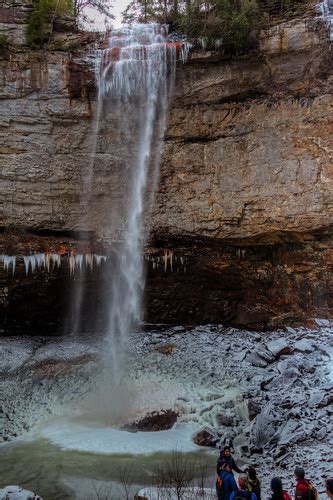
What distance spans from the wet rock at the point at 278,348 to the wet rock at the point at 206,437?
12.3 ft

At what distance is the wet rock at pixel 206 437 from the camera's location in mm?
8859

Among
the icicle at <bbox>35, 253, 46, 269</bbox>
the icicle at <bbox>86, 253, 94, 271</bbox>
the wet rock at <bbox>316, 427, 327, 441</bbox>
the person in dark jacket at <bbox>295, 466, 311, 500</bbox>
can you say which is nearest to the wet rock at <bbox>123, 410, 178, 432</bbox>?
the wet rock at <bbox>316, 427, 327, 441</bbox>

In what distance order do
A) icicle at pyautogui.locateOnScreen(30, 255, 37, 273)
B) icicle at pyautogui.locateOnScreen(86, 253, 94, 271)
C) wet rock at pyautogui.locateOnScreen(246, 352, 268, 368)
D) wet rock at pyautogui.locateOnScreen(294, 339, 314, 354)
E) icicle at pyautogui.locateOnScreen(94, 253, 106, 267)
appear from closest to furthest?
1. wet rock at pyautogui.locateOnScreen(246, 352, 268, 368)
2. wet rock at pyautogui.locateOnScreen(294, 339, 314, 354)
3. icicle at pyautogui.locateOnScreen(30, 255, 37, 273)
4. icicle at pyautogui.locateOnScreen(86, 253, 94, 271)
5. icicle at pyautogui.locateOnScreen(94, 253, 106, 267)

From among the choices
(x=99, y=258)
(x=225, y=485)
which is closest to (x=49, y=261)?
(x=99, y=258)

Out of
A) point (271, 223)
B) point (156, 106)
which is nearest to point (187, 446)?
point (271, 223)

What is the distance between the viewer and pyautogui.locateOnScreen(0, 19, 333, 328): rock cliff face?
13.4m

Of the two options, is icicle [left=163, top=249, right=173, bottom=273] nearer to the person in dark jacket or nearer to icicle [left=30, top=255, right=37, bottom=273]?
icicle [left=30, top=255, right=37, bottom=273]

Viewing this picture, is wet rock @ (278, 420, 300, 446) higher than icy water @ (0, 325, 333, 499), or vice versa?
wet rock @ (278, 420, 300, 446)

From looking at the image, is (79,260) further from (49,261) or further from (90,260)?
(49,261)

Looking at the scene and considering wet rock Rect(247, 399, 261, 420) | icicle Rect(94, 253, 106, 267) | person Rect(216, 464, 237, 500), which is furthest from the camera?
icicle Rect(94, 253, 106, 267)

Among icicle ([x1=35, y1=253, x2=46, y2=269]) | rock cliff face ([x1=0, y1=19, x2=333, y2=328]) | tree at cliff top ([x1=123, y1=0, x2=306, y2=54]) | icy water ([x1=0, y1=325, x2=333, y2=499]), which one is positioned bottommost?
icy water ([x1=0, y1=325, x2=333, y2=499])

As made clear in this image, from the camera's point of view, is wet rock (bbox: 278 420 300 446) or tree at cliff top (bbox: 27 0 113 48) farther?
tree at cliff top (bbox: 27 0 113 48)

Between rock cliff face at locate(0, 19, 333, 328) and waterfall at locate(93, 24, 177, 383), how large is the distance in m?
0.38

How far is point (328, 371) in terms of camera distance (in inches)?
428
